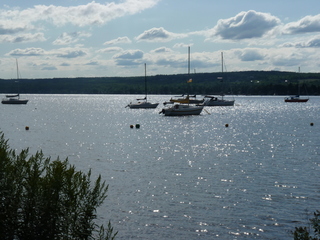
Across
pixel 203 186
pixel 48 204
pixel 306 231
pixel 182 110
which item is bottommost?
pixel 203 186

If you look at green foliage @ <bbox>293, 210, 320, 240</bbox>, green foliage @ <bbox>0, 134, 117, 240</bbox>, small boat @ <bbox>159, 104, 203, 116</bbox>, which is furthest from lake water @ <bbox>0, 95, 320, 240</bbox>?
small boat @ <bbox>159, 104, 203, 116</bbox>

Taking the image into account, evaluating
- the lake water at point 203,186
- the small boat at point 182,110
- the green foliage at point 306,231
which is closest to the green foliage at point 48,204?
the green foliage at point 306,231

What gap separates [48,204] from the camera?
13758 mm

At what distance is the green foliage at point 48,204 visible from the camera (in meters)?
13.7

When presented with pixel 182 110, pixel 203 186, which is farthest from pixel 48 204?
pixel 182 110

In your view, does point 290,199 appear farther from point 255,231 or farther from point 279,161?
point 279,161

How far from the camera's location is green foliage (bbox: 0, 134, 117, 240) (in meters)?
13.7

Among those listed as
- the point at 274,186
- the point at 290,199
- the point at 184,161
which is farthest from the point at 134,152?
the point at 290,199

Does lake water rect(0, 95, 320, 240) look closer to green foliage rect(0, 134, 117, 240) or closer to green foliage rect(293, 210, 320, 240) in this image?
green foliage rect(293, 210, 320, 240)

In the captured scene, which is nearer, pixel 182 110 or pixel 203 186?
pixel 203 186

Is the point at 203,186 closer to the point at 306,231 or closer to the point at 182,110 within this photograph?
the point at 306,231

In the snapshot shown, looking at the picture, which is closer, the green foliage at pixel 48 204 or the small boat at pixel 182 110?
the green foliage at pixel 48 204

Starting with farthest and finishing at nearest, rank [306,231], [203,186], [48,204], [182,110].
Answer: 1. [182,110]
2. [203,186]
3. [48,204]
4. [306,231]

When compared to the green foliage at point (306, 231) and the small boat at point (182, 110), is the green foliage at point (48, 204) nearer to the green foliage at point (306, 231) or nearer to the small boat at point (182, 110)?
the green foliage at point (306, 231)
